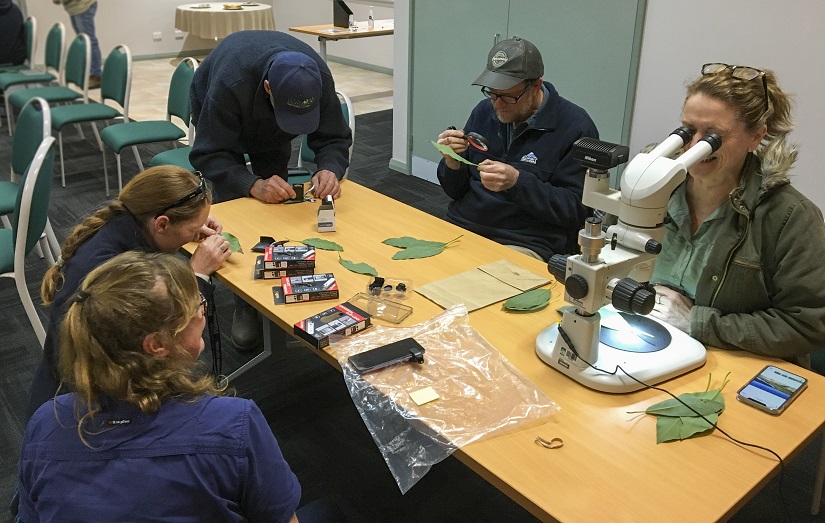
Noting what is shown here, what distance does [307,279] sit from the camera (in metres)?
1.82

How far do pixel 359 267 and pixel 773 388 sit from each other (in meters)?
1.06

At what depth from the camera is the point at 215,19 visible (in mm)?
8742

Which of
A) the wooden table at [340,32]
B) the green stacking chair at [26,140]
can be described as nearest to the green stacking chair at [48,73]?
the wooden table at [340,32]

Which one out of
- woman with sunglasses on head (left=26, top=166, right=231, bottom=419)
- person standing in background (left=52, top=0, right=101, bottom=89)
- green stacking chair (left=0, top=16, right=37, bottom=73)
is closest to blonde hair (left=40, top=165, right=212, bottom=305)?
woman with sunglasses on head (left=26, top=166, right=231, bottom=419)

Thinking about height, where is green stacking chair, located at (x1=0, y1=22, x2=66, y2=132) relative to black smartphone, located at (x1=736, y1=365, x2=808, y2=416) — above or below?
above

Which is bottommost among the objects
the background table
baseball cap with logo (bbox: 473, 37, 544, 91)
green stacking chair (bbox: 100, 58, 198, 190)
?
green stacking chair (bbox: 100, 58, 198, 190)

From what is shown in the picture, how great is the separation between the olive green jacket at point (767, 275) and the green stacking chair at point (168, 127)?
117 inches

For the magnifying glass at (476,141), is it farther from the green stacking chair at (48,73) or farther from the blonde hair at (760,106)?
the green stacking chair at (48,73)

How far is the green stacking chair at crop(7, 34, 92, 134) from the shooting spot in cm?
497

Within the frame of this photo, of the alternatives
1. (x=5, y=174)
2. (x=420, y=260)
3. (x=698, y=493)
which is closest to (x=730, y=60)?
(x=420, y=260)

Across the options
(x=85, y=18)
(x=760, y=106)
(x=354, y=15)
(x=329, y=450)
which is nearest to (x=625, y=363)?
(x=760, y=106)

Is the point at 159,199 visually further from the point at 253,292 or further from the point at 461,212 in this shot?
the point at 461,212

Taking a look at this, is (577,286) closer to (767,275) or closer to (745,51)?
(767,275)

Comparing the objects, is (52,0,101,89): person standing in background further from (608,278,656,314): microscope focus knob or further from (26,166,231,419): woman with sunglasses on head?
(608,278,656,314): microscope focus knob
